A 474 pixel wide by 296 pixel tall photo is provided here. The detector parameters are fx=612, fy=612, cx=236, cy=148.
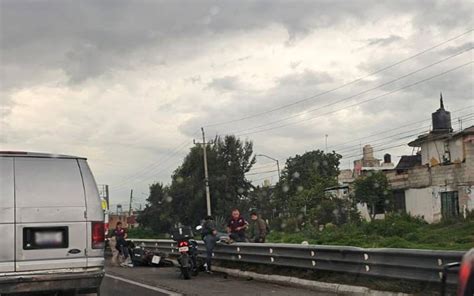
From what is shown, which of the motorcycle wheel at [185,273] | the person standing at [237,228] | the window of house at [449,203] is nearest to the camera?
the motorcycle wheel at [185,273]

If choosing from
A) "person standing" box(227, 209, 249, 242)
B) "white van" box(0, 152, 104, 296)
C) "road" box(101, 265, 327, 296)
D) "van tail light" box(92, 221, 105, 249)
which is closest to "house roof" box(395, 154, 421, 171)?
"person standing" box(227, 209, 249, 242)

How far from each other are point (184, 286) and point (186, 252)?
166 cm

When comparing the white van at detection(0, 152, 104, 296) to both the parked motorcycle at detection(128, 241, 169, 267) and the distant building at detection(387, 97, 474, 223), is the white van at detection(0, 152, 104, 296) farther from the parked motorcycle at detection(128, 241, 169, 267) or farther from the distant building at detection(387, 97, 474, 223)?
the distant building at detection(387, 97, 474, 223)

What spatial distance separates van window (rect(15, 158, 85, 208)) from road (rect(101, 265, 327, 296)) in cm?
466

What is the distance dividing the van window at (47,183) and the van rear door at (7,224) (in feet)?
0.31

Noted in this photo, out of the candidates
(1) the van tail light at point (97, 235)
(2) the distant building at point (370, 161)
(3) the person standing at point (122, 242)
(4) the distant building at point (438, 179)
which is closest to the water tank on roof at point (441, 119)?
(4) the distant building at point (438, 179)

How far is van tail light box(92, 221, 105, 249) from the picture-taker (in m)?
7.41

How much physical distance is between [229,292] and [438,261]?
4.26 m

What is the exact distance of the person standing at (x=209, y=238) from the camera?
15281 millimetres

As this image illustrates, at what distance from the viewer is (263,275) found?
1323 centimetres

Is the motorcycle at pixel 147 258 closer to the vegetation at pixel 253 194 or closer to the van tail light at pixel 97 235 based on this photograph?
the van tail light at pixel 97 235

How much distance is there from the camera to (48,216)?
7.18m

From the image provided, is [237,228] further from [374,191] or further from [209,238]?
[374,191]

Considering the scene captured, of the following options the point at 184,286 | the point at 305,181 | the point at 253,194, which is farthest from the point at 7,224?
the point at 253,194
